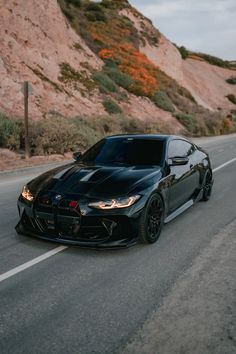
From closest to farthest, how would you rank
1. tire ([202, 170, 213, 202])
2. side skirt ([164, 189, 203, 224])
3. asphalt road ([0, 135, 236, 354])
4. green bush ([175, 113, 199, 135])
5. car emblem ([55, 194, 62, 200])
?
asphalt road ([0, 135, 236, 354]), car emblem ([55, 194, 62, 200]), side skirt ([164, 189, 203, 224]), tire ([202, 170, 213, 202]), green bush ([175, 113, 199, 135])

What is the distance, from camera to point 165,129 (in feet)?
86.4

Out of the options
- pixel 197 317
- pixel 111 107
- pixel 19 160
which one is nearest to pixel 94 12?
pixel 111 107

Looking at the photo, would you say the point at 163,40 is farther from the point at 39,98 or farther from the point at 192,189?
the point at 192,189

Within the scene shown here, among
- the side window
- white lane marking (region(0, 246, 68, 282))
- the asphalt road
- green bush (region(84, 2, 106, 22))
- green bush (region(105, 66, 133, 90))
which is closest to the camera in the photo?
the asphalt road

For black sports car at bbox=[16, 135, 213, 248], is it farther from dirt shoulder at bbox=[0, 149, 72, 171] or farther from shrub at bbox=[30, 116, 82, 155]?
shrub at bbox=[30, 116, 82, 155]

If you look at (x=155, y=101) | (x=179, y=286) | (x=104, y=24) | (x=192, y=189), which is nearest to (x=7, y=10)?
(x=155, y=101)

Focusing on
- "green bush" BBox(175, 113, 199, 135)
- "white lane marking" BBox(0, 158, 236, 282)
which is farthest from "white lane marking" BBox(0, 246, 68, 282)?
"green bush" BBox(175, 113, 199, 135)

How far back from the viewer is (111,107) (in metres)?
26.8

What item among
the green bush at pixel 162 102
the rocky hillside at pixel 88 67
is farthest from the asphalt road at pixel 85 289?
the green bush at pixel 162 102

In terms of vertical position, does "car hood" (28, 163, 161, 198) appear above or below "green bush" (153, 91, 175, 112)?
below

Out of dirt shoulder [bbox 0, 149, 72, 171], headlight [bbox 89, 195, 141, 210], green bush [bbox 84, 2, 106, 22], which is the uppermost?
green bush [bbox 84, 2, 106, 22]

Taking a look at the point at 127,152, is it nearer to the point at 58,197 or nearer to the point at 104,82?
the point at 58,197

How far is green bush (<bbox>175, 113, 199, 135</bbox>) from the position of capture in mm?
31078

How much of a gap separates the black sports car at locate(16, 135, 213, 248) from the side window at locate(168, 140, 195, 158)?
0.03 metres
